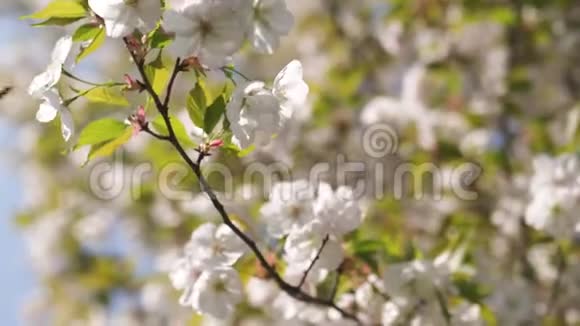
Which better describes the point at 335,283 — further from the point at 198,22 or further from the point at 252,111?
the point at 198,22

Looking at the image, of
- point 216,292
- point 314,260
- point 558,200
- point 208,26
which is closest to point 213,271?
point 216,292

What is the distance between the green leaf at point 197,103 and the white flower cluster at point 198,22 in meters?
0.13

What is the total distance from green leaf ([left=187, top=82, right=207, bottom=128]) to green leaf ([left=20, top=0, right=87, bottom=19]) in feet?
0.60

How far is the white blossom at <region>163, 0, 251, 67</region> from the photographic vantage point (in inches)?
36.4

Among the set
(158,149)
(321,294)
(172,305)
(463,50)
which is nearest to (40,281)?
(172,305)

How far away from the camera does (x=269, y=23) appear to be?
1002 millimetres

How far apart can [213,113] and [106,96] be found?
16 centimetres

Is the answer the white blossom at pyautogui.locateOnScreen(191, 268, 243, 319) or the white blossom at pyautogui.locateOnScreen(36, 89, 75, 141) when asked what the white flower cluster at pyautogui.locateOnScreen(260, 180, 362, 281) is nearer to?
the white blossom at pyautogui.locateOnScreen(191, 268, 243, 319)

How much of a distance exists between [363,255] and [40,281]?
281cm

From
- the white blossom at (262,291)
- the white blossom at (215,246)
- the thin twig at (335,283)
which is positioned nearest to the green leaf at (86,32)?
the white blossom at (215,246)

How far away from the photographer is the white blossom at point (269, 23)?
99 cm

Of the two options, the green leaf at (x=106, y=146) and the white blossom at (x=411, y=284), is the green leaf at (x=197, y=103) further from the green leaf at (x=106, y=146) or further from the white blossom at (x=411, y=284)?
the white blossom at (x=411, y=284)

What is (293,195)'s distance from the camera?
1375 millimetres

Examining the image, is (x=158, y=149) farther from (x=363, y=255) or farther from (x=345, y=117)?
(x=363, y=255)
